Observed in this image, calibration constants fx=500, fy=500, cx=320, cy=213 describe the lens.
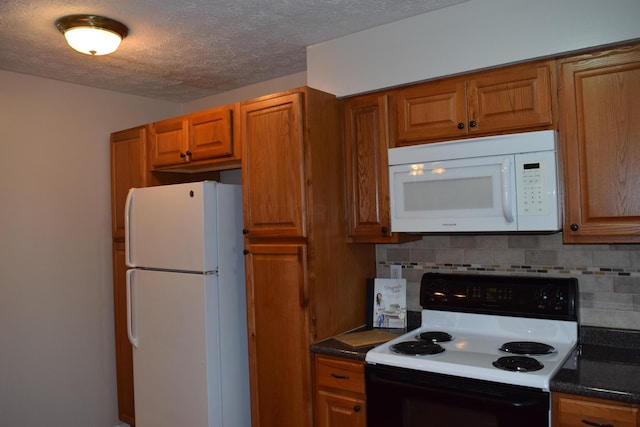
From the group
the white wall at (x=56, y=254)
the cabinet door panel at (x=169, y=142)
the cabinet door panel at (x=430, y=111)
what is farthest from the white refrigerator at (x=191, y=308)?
the cabinet door panel at (x=430, y=111)

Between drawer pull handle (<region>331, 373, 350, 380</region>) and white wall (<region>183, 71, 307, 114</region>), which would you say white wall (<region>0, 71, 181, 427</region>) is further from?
drawer pull handle (<region>331, 373, 350, 380</region>)

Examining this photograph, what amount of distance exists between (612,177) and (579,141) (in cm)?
19

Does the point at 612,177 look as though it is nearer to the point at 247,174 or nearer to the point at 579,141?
the point at 579,141

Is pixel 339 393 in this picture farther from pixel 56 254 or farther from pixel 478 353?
pixel 56 254

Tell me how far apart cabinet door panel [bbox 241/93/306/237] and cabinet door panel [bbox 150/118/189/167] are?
1.83 feet

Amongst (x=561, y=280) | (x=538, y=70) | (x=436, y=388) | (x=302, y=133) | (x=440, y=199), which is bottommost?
(x=436, y=388)

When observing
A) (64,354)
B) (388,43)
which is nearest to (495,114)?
(388,43)

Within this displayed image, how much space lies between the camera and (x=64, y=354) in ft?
10.6

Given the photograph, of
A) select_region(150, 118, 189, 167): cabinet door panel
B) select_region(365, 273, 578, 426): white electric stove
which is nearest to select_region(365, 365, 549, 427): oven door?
select_region(365, 273, 578, 426): white electric stove

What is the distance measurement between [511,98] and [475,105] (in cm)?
16

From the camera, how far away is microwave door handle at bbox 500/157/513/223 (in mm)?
2131

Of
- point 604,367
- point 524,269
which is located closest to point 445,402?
point 604,367

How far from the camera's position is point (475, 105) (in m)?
2.27

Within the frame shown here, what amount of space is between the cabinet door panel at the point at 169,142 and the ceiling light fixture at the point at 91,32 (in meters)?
0.71
